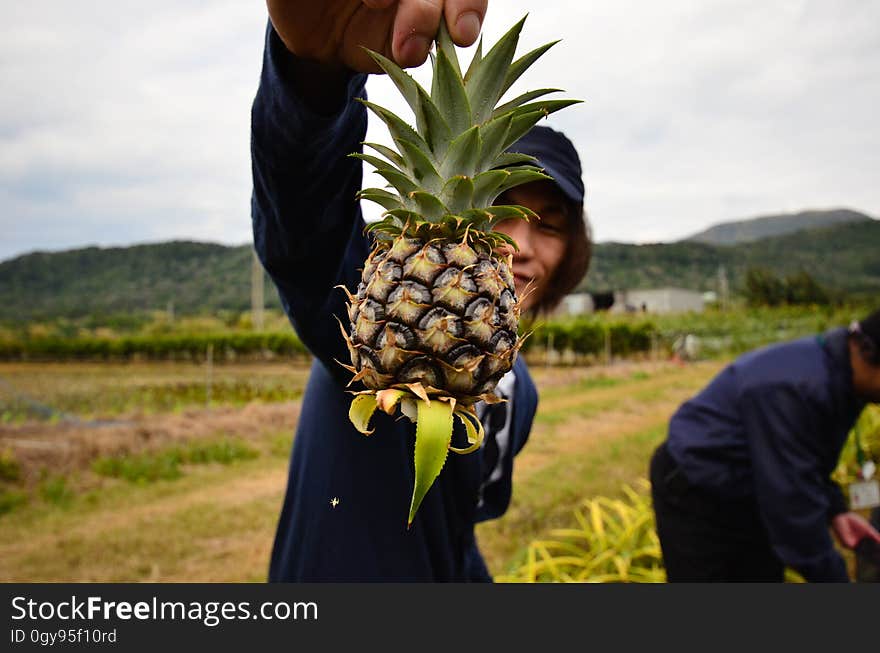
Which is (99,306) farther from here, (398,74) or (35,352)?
(398,74)

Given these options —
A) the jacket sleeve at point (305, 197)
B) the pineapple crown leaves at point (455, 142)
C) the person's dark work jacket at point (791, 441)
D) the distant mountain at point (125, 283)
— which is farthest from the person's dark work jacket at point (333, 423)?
the distant mountain at point (125, 283)

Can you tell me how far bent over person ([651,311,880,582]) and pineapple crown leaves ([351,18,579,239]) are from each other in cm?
307

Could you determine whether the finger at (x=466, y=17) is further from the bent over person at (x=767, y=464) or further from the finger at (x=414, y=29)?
the bent over person at (x=767, y=464)

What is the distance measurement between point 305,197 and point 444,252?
677 millimetres

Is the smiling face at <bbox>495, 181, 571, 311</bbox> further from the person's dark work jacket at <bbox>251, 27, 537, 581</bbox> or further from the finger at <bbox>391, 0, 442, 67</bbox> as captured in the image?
the finger at <bbox>391, 0, 442, 67</bbox>

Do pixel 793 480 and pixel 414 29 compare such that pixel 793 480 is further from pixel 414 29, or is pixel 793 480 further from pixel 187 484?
pixel 187 484

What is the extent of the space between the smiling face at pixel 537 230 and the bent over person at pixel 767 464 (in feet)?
6.15

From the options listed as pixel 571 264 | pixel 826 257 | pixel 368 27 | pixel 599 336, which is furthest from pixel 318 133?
pixel 826 257

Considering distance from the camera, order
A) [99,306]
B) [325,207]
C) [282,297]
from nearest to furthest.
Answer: [325,207] < [282,297] < [99,306]

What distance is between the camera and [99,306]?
41.7 metres

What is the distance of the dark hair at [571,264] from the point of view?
2588mm

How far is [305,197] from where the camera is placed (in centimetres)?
151
